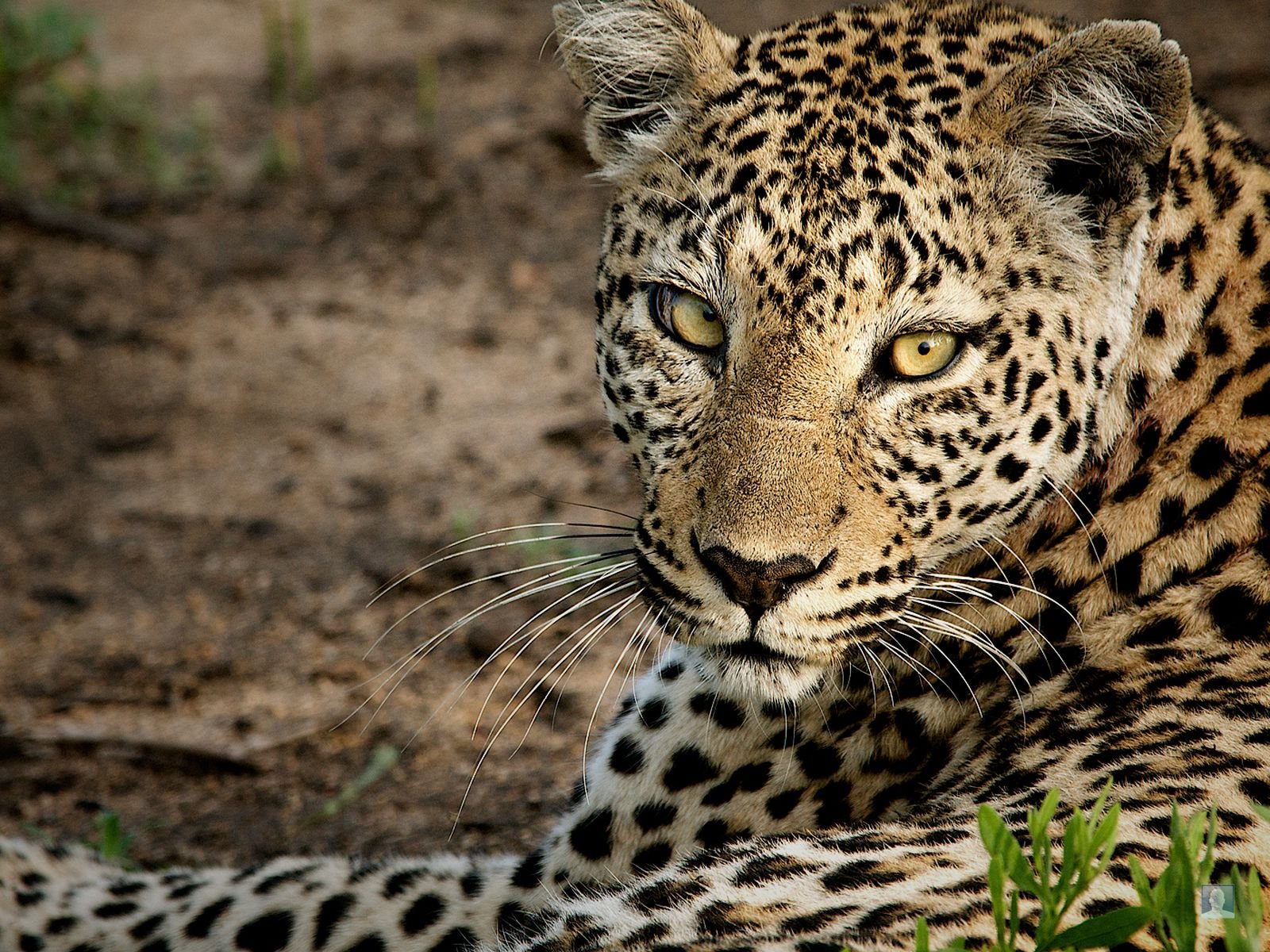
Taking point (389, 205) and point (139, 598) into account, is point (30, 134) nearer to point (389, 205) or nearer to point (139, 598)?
point (389, 205)

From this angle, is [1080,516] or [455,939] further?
[455,939]

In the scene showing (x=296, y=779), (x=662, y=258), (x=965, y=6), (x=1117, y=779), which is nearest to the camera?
(x=1117, y=779)

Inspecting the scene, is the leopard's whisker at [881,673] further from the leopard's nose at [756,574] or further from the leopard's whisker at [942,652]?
the leopard's nose at [756,574]

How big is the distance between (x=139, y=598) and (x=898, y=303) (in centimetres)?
431

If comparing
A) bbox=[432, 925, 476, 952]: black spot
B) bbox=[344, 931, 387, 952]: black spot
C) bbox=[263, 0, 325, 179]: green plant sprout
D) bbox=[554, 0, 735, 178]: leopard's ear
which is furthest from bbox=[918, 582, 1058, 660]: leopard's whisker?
bbox=[263, 0, 325, 179]: green plant sprout

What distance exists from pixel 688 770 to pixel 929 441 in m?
1.03

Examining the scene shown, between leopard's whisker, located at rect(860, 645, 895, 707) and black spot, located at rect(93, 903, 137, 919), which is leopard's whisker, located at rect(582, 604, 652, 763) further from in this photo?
black spot, located at rect(93, 903, 137, 919)

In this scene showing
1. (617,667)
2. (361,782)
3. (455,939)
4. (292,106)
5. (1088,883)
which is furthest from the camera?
(292,106)

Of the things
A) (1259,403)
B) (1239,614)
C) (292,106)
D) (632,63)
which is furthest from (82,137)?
(1239,614)

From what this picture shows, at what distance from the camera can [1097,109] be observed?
3.54 m

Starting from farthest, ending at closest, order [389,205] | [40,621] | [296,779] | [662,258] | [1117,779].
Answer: [389,205] → [40,621] → [296,779] → [662,258] → [1117,779]

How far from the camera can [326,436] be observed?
7727 millimetres

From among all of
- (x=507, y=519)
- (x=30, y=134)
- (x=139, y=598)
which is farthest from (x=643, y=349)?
(x=30, y=134)

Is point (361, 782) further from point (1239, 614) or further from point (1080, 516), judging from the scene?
point (1239, 614)
